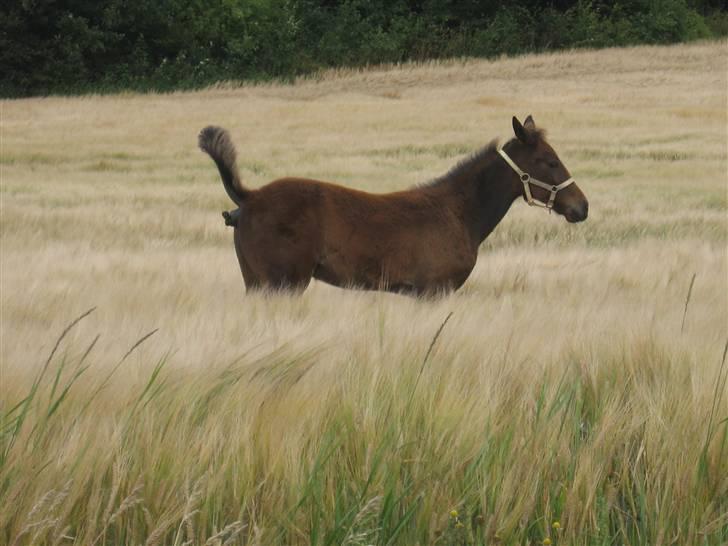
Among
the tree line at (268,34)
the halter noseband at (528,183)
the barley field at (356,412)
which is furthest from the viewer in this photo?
the tree line at (268,34)

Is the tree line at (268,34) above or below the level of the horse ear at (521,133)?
below

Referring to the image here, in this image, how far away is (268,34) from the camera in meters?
39.9

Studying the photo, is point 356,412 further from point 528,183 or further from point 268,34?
point 268,34

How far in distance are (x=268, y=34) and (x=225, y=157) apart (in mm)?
35004

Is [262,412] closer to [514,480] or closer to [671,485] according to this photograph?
[514,480]

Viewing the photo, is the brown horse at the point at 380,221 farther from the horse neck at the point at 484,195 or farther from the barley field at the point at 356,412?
the barley field at the point at 356,412

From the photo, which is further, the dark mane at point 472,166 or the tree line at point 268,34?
the tree line at point 268,34

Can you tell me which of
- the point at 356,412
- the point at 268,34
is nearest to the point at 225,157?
the point at 356,412

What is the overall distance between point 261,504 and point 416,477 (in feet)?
1.12

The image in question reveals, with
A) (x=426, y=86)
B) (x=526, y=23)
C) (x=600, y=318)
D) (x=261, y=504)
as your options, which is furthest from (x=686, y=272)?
(x=526, y=23)

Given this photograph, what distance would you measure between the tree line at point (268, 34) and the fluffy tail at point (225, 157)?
32.4m

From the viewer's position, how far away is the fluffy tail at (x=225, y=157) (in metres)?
5.75

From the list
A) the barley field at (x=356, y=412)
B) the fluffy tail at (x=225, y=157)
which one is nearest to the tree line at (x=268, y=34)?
the fluffy tail at (x=225, y=157)

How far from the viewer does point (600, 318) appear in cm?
409
